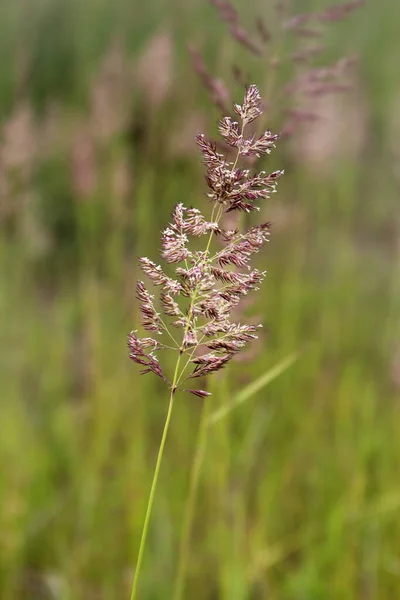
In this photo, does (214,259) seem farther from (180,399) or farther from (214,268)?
(180,399)

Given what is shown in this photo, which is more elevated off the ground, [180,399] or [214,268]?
[180,399]

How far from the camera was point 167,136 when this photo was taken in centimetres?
344

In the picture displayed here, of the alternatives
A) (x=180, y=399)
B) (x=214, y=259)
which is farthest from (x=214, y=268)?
(x=180, y=399)

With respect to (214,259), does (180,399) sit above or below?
above

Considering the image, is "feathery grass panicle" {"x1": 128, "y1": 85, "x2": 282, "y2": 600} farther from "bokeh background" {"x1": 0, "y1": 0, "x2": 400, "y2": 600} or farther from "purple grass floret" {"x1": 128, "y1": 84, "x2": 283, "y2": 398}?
"bokeh background" {"x1": 0, "y1": 0, "x2": 400, "y2": 600}

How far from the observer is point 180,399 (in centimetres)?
306

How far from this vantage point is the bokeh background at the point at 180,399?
197 centimetres

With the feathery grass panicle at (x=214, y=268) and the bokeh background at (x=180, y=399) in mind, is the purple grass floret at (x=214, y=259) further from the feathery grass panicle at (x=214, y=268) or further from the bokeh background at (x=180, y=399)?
the bokeh background at (x=180, y=399)

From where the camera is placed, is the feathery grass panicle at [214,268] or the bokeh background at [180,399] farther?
the bokeh background at [180,399]

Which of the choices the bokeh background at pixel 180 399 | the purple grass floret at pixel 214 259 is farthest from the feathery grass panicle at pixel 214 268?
the bokeh background at pixel 180 399

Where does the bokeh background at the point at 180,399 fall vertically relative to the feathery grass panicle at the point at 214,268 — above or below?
above

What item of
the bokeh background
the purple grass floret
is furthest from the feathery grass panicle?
the bokeh background

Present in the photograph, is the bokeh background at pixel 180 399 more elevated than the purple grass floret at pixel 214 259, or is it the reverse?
the bokeh background at pixel 180 399

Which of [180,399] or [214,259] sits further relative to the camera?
[180,399]
